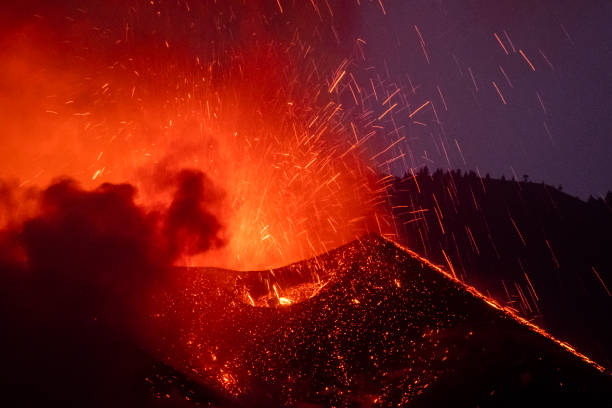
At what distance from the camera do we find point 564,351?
3705mm

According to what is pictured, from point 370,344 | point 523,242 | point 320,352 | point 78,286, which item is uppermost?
point 78,286

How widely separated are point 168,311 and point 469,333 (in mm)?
4360

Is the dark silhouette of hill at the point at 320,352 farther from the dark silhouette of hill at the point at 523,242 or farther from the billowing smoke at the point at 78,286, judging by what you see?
the dark silhouette of hill at the point at 523,242

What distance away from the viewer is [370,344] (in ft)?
16.1

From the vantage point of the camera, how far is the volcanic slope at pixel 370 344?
3463 mm

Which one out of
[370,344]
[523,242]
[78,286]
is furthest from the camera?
[523,242]

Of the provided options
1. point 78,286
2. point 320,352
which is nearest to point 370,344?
point 320,352

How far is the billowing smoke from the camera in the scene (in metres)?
3.67

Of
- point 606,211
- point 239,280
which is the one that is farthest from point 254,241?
point 606,211

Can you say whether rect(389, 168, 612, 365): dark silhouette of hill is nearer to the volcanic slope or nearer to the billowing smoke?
the volcanic slope

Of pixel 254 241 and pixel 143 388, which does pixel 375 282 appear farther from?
pixel 254 241

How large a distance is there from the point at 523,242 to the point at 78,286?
25272 millimetres

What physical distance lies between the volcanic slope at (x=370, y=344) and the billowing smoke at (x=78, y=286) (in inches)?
25.0

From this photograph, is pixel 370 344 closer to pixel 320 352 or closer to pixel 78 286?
pixel 320 352
